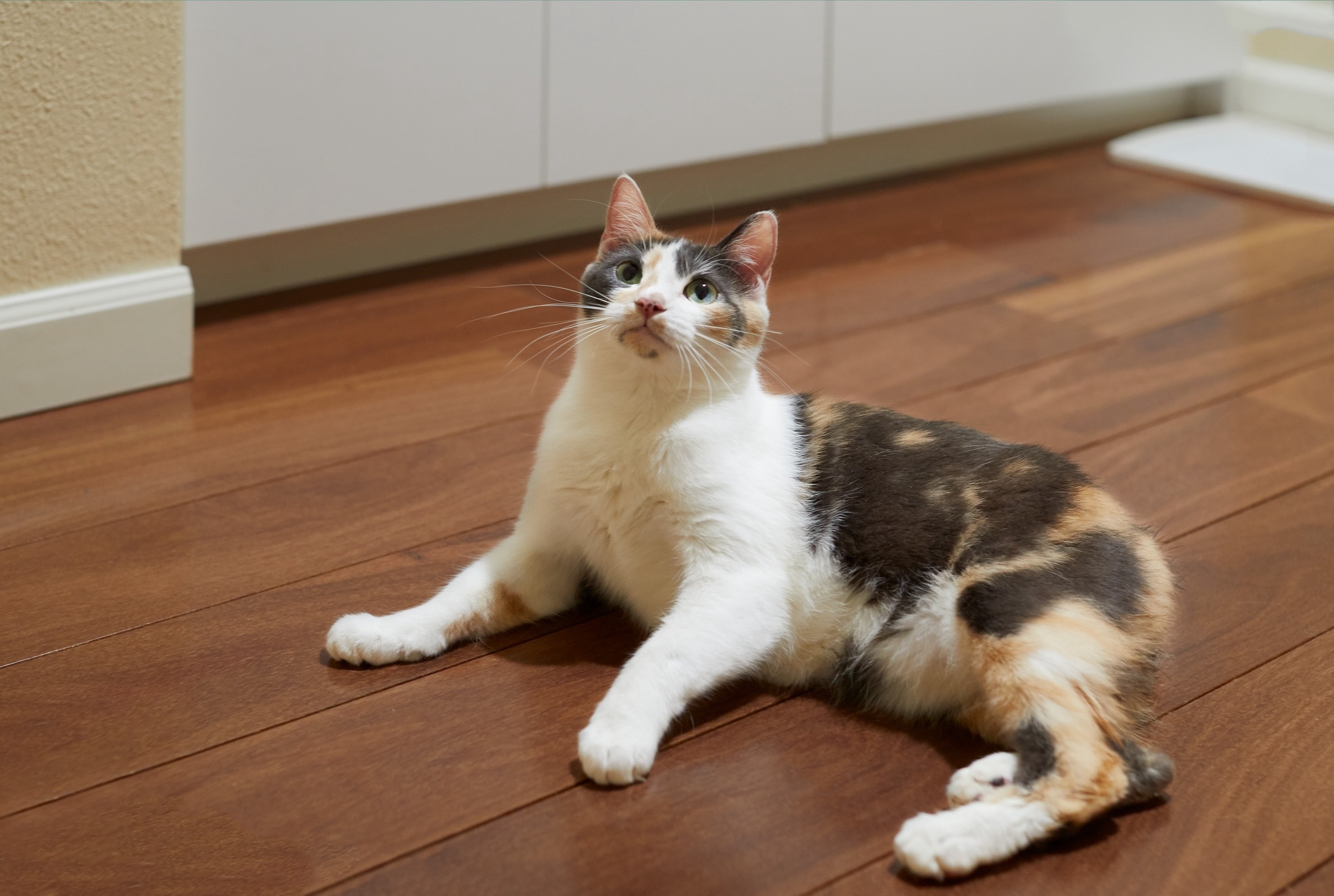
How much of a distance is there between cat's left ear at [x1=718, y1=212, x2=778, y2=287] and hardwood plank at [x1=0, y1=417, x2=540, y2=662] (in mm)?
503

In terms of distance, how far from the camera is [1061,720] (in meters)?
1.13

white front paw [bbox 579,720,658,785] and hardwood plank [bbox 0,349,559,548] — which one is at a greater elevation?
hardwood plank [bbox 0,349,559,548]

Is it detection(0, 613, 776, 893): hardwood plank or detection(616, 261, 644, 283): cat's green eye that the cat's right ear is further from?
detection(0, 613, 776, 893): hardwood plank

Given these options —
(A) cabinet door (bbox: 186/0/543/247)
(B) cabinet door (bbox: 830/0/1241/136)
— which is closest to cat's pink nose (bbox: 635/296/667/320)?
(A) cabinet door (bbox: 186/0/543/247)

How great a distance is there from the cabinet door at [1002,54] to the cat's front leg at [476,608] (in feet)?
5.49

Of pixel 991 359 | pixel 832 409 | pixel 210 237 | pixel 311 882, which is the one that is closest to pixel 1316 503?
pixel 991 359

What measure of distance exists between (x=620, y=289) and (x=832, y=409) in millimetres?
291

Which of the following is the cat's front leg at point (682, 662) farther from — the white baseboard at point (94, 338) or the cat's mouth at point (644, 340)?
the white baseboard at point (94, 338)

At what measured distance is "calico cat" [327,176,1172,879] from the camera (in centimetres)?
117

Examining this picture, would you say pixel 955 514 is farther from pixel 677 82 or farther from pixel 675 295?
pixel 677 82

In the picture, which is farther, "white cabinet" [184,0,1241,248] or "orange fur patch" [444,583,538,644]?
"white cabinet" [184,0,1241,248]

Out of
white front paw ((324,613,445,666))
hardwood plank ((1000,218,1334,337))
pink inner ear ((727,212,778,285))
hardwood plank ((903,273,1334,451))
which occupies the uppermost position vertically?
pink inner ear ((727,212,778,285))

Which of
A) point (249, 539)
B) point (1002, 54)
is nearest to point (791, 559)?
point (249, 539)

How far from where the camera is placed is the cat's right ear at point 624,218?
4.68 ft
